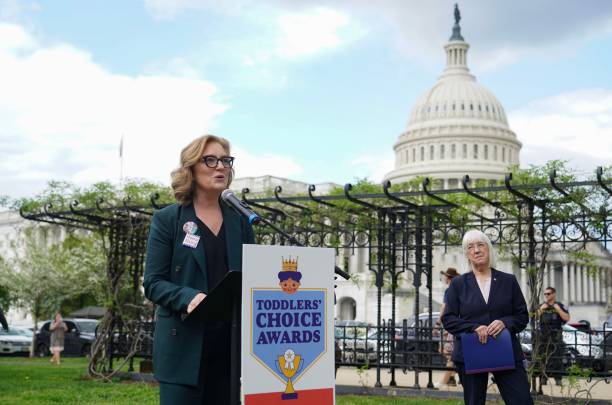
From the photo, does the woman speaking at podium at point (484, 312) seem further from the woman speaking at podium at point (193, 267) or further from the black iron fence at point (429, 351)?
the black iron fence at point (429, 351)

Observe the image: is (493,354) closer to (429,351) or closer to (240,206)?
(240,206)

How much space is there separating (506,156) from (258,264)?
109 m

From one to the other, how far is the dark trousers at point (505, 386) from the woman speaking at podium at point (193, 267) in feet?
9.22

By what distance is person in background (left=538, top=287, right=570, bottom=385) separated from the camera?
13.4 meters

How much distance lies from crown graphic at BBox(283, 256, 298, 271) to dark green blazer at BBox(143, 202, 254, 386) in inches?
17.6

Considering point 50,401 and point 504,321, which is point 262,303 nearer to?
point 504,321

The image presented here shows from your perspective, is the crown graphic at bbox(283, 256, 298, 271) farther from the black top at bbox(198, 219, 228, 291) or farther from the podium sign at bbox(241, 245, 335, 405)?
the black top at bbox(198, 219, 228, 291)

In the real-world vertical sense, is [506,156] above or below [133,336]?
above

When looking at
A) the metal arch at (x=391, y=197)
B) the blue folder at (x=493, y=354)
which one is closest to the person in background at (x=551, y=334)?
the metal arch at (x=391, y=197)

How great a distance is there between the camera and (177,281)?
423cm

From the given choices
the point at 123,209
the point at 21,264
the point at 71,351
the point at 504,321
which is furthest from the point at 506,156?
the point at 504,321

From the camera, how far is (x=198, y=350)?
4.10 meters

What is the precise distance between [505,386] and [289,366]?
3.04 metres

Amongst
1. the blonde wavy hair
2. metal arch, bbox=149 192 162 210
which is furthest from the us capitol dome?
the blonde wavy hair
